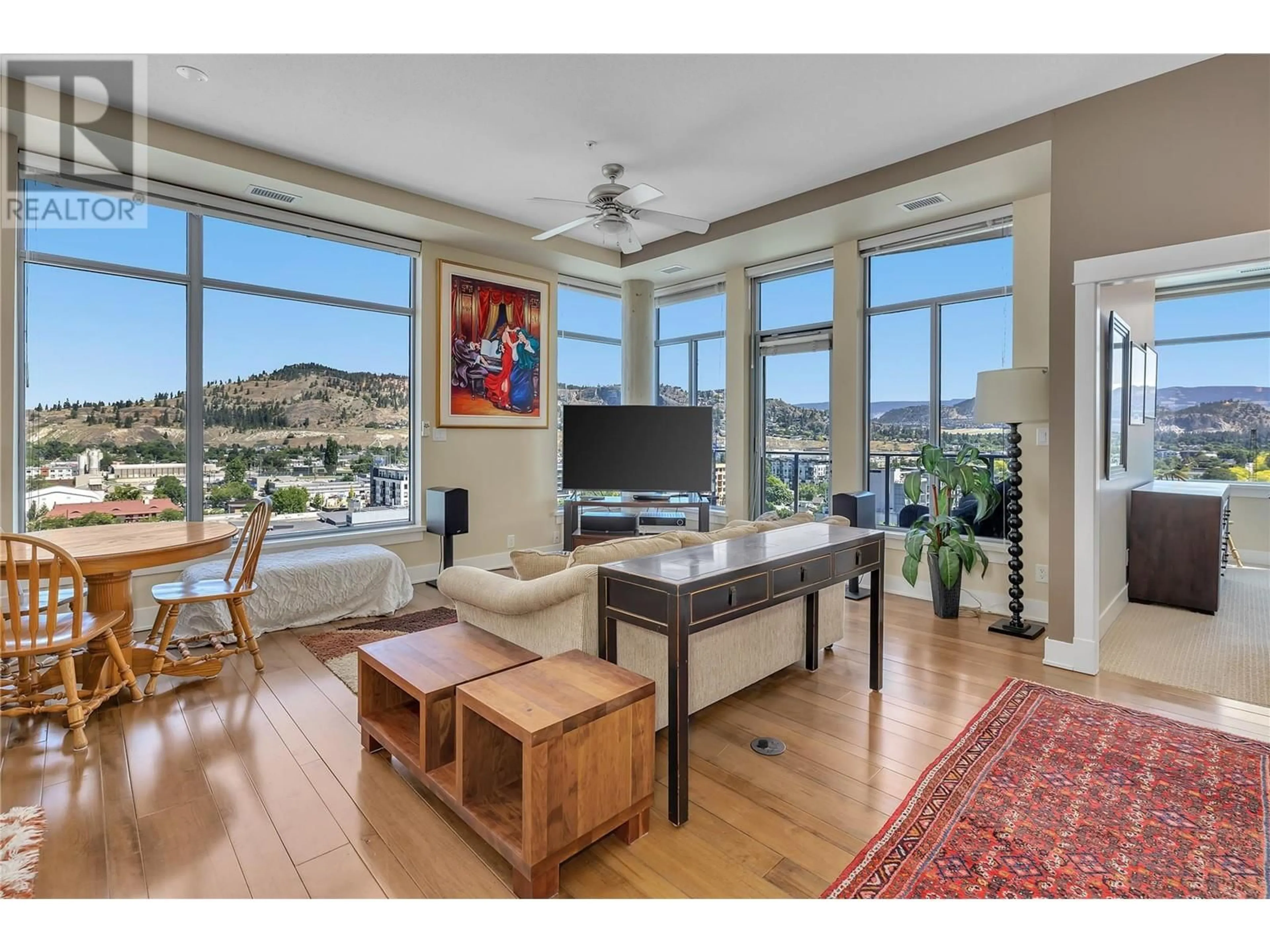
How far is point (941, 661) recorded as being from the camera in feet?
10.9

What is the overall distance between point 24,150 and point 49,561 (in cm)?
267

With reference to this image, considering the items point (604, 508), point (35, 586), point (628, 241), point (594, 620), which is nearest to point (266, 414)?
point (35, 586)

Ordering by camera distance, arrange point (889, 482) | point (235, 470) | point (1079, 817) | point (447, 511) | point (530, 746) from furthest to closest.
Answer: point (889, 482) < point (447, 511) < point (235, 470) < point (1079, 817) < point (530, 746)

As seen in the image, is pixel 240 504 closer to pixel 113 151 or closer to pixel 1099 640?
pixel 113 151

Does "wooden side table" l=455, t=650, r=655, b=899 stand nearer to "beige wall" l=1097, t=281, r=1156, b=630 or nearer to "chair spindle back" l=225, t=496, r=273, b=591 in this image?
"chair spindle back" l=225, t=496, r=273, b=591

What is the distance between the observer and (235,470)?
438cm

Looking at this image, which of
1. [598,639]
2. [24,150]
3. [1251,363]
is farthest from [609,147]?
[1251,363]

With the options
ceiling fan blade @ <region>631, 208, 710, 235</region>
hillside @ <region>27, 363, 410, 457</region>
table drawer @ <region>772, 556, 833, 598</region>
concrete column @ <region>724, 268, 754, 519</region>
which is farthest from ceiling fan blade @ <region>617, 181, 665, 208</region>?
hillside @ <region>27, 363, 410, 457</region>

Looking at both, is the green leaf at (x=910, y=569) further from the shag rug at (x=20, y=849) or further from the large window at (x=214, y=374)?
the shag rug at (x=20, y=849)

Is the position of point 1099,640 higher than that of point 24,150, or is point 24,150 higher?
point 24,150

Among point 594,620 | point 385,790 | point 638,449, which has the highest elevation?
point 638,449

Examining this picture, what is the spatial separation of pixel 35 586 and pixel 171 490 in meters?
2.03

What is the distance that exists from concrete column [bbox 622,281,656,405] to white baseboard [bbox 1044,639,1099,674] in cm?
407

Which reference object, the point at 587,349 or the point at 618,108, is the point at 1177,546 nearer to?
the point at 618,108
